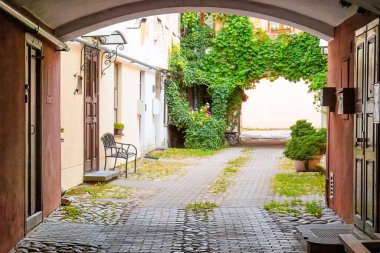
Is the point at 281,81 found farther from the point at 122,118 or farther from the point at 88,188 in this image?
the point at 88,188

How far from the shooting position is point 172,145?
2500 cm

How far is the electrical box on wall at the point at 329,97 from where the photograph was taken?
930 cm

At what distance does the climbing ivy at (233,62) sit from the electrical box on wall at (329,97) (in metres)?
13.5

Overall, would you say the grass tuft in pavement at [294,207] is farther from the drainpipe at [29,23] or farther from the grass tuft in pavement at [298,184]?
the drainpipe at [29,23]

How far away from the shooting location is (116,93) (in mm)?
16984

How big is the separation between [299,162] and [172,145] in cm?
1020

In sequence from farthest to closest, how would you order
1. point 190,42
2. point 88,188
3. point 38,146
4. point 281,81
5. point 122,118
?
point 281,81, point 190,42, point 122,118, point 88,188, point 38,146

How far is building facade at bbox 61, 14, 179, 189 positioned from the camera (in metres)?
12.3

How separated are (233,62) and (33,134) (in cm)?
1646

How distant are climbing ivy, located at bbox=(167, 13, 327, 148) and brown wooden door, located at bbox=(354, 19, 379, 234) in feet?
49.8

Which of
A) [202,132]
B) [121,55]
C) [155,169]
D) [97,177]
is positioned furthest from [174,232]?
[202,132]

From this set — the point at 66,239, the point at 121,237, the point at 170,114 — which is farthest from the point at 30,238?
the point at 170,114

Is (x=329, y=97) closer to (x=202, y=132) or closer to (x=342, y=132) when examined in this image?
(x=342, y=132)

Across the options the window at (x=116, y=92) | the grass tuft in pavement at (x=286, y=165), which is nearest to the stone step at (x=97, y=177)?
the window at (x=116, y=92)
